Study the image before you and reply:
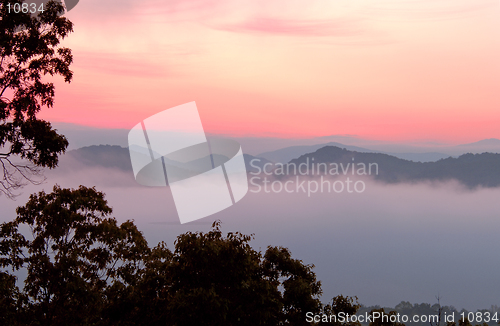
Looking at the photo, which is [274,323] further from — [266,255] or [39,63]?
[39,63]

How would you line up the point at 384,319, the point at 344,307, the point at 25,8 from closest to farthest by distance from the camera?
the point at 25,8 → the point at 344,307 → the point at 384,319

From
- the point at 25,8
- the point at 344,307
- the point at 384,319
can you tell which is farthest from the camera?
the point at 384,319

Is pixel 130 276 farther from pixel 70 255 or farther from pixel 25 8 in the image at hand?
pixel 25 8

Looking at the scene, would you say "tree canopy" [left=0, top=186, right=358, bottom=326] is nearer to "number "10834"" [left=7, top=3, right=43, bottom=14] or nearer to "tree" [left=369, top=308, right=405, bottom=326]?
"tree" [left=369, top=308, right=405, bottom=326]

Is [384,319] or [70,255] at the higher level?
[70,255]

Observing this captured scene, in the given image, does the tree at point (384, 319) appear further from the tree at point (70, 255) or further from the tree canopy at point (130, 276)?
the tree at point (70, 255)

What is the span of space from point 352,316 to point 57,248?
14.1 meters

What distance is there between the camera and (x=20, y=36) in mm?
17922

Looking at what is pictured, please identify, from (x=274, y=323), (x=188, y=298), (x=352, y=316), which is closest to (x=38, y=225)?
(x=188, y=298)

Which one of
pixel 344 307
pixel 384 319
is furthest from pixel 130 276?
pixel 384 319

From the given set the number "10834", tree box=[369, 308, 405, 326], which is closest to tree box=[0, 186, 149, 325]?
the number "10834"

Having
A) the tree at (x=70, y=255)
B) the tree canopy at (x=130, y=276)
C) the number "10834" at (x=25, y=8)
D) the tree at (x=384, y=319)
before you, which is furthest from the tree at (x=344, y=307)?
the number "10834" at (x=25, y=8)

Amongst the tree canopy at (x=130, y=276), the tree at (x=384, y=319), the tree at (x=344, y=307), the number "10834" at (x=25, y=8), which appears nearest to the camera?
the tree canopy at (x=130, y=276)

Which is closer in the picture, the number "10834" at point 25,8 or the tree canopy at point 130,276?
the tree canopy at point 130,276
